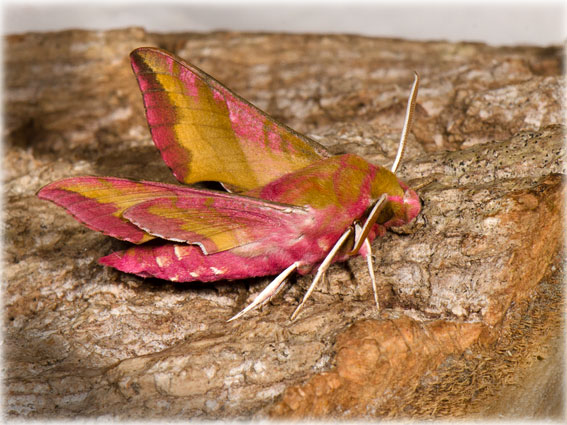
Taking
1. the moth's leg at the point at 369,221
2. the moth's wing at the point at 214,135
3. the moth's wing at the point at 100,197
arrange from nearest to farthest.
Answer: the moth's leg at the point at 369,221
the moth's wing at the point at 100,197
the moth's wing at the point at 214,135

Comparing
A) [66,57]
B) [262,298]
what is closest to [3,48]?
[66,57]

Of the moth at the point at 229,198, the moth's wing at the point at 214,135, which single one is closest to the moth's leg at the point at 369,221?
the moth at the point at 229,198

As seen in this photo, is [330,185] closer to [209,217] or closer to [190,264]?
[209,217]

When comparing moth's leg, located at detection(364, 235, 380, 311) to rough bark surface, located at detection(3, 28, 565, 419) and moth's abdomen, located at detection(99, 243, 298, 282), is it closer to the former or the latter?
rough bark surface, located at detection(3, 28, 565, 419)

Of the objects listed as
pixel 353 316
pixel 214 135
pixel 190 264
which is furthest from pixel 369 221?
pixel 214 135

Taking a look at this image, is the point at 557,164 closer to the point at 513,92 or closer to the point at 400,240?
the point at 400,240

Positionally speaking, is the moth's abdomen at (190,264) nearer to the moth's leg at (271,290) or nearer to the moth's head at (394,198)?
the moth's leg at (271,290)

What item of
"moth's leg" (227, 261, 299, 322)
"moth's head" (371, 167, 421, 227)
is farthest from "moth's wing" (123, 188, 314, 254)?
"moth's head" (371, 167, 421, 227)
